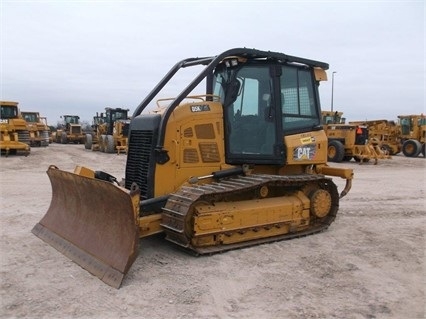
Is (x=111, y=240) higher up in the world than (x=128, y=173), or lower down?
lower down

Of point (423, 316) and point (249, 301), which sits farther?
point (249, 301)

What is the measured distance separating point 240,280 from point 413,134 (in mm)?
26537

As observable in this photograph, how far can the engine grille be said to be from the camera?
5.87m

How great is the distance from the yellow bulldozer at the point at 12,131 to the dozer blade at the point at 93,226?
53.7 ft

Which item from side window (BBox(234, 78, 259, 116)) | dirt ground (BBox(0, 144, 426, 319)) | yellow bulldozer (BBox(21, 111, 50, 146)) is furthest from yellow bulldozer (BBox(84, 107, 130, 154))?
dirt ground (BBox(0, 144, 426, 319))

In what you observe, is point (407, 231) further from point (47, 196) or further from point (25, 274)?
point (47, 196)

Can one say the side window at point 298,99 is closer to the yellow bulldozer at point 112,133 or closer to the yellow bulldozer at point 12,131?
the yellow bulldozer at point 112,133

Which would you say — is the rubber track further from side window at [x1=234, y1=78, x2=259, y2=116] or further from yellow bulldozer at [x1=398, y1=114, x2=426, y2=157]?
yellow bulldozer at [x1=398, y1=114, x2=426, y2=157]

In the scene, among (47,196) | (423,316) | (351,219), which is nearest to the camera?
(423,316)

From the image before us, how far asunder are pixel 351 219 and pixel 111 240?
4.70m

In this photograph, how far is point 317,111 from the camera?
7.39 m

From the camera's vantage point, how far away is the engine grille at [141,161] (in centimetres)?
587

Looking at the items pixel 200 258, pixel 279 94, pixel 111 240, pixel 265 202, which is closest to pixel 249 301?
pixel 200 258

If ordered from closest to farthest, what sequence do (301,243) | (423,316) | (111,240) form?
(423,316) → (111,240) → (301,243)
